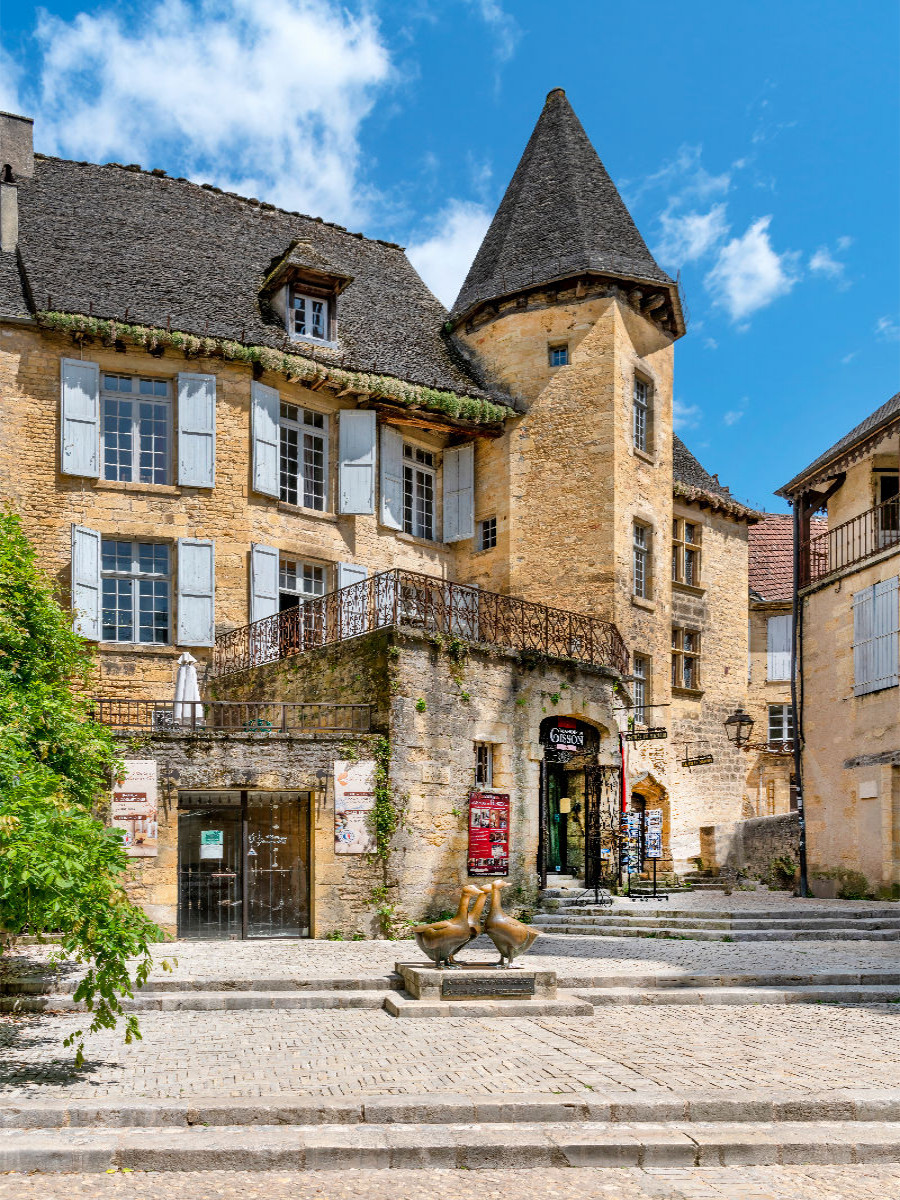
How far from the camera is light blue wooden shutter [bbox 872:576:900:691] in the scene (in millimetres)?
18734

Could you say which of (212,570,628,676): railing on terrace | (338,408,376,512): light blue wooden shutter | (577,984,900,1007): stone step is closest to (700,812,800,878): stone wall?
(212,570,628,676): railing on terrace

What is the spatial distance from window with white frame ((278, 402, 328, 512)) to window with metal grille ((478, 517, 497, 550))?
3411 millimetres

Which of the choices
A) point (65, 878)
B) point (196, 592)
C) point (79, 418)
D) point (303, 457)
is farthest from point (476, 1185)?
point (303, 457)

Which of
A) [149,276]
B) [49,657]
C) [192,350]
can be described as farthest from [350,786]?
[149,276]

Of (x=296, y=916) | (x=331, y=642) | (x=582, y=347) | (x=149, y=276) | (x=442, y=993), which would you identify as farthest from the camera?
(x=582, y=347)

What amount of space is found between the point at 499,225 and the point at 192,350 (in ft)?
29.2

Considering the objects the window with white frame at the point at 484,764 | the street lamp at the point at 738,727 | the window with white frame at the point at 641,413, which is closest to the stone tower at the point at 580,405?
the window with white frame at the point at 641,413

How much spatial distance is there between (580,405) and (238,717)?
30.4ft

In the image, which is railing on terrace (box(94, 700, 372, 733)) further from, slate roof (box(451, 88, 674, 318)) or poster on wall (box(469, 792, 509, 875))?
slate roof (box(451, 88, 674, 318))

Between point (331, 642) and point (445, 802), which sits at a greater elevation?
point (331, 642)

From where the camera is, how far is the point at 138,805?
46.7 feet

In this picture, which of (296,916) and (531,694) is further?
(531,694)

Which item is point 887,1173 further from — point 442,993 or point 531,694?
point 531,694

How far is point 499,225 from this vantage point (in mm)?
26172
